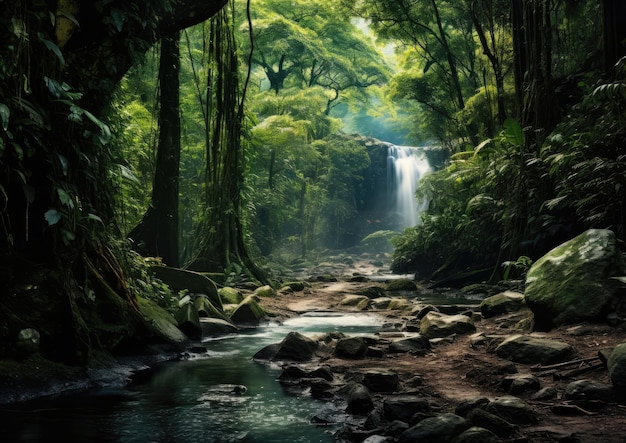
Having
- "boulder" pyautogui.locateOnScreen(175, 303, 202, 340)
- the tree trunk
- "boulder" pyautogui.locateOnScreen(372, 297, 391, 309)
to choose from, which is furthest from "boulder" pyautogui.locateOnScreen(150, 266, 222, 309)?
the tree trunk

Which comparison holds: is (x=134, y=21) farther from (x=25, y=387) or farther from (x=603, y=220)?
(x=603, y=220)

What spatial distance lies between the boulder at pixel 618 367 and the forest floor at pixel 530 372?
0.10 metres

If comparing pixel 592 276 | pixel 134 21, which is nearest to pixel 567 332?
pixel 592 276

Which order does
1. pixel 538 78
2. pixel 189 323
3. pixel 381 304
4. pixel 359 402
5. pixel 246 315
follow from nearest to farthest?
pixel 359 402 → pixel 189 323 → pixel 246 315 → pixel 538 78 → pixel 381 304

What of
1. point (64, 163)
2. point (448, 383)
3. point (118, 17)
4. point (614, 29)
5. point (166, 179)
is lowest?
point (448, 383)

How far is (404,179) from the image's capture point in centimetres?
3412

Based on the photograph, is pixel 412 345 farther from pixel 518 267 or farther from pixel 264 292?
pixel 264 292

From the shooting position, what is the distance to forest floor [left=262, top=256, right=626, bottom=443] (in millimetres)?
3182

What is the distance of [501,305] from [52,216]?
19.1ft

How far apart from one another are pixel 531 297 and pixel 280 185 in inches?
696

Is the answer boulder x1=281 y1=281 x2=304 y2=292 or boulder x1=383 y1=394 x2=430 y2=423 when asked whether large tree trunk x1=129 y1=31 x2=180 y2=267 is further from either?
boulder x1=383 y1=394 x2=430 y2=423

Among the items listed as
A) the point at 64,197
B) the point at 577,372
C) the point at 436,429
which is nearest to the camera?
the point at 436,429

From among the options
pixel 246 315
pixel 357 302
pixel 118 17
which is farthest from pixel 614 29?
pixel 118 17

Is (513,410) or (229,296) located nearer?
(513,410)
